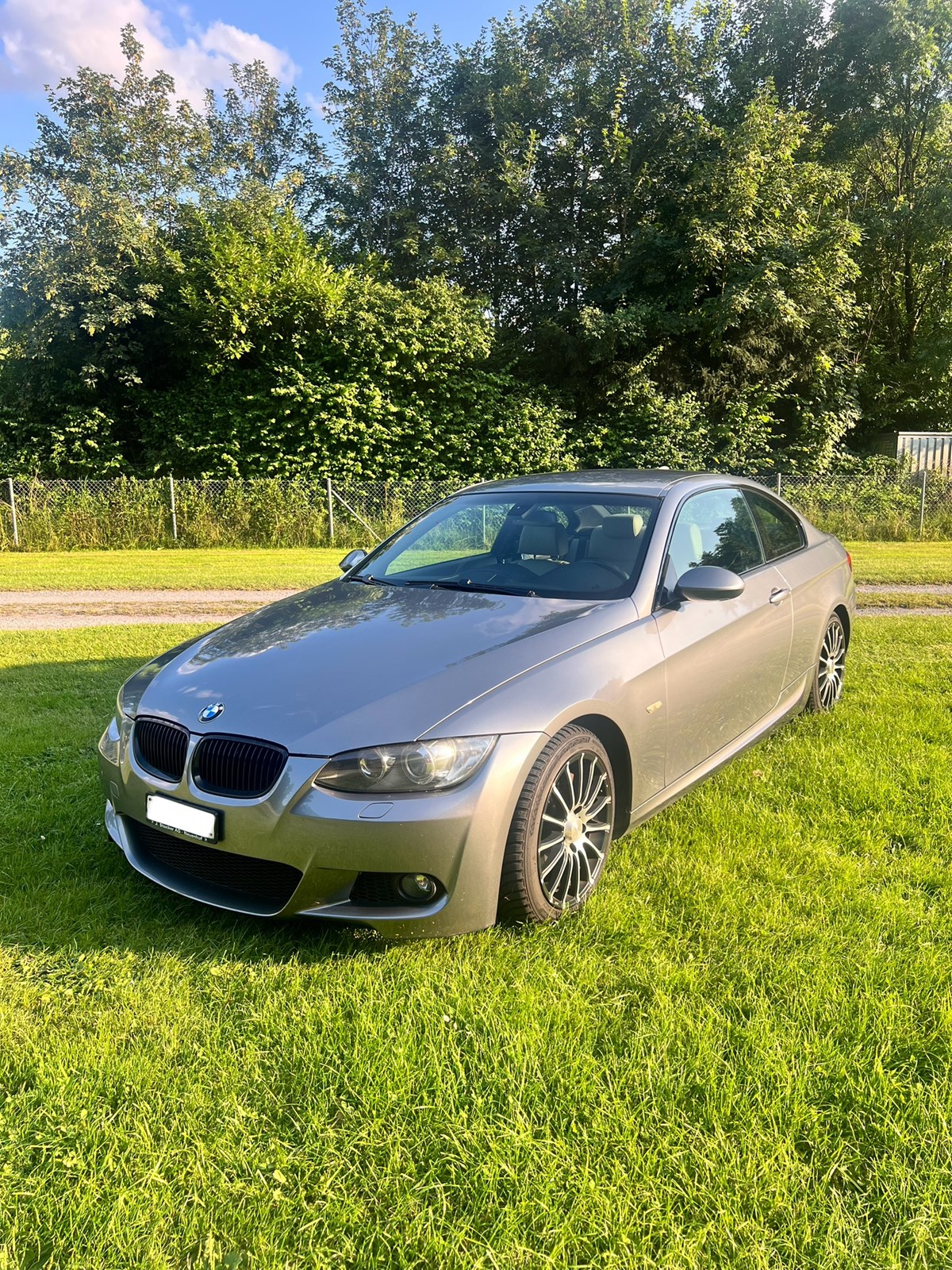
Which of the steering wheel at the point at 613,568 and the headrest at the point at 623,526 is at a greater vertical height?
the headrest at the point at 623,526

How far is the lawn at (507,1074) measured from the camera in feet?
5.71

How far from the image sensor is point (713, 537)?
164 inches

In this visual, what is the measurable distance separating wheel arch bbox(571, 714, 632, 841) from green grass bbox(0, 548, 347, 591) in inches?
326

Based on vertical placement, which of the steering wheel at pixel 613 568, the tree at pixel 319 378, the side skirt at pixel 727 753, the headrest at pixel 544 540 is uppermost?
the tree at pixel 319 378

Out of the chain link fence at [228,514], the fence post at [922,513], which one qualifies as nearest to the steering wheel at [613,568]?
the chain link fence at [228,514]

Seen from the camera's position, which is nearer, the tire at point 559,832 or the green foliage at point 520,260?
the tire at point 559,832

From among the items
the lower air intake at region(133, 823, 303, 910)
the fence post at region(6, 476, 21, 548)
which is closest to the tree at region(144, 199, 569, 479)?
the fence post at region(6, 476, 21, 548)

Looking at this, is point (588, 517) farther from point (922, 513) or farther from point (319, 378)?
point (319, 378)

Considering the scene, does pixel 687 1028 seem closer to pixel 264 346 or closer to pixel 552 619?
pixel 552 619

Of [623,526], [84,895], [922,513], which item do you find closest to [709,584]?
[623,526]

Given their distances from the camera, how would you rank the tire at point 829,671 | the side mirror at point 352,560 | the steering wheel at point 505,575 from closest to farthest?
the steering wheel at point 505,575, the side mirror at point 352,560, the tire at point 829,671

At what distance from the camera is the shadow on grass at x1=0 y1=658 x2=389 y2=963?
2.79 m

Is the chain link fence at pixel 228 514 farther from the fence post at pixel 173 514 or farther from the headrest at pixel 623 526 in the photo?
the headrest at pixel 623 526

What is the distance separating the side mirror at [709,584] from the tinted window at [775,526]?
1134mm
